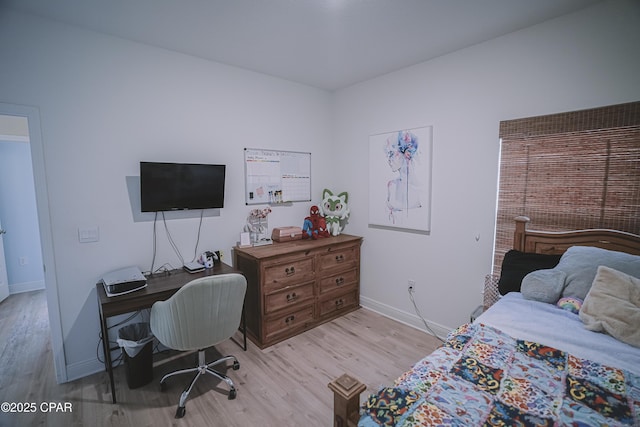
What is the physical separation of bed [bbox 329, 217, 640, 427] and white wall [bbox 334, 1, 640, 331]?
0.68 meters

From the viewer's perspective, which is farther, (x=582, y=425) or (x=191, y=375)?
(x=191, y=375)

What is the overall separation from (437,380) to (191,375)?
2052mm

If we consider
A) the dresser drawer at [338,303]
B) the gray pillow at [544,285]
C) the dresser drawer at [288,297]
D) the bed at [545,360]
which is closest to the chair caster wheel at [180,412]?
the dresser drawer at [288,297]

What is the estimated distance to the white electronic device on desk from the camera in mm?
2020

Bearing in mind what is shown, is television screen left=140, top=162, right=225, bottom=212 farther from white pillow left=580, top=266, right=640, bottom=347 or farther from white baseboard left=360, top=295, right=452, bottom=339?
white pillow left=580, top=266, right=640, bottom=347

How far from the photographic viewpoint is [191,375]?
7.73 feet

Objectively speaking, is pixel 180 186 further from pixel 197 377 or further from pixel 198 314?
pixel 197 377

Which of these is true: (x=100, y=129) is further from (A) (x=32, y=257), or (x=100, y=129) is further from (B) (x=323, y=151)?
(A) (x=32, y=257)

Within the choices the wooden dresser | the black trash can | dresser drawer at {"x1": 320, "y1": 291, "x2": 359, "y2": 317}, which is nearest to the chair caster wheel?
the black trash can

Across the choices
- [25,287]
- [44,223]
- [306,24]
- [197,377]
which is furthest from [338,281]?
[25,287]

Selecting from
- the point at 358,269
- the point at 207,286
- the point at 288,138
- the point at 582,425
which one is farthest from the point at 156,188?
the point at 582,425

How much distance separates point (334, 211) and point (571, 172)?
2272 mm

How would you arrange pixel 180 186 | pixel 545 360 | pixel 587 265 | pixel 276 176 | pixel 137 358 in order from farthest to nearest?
pixel 276 176
pixel 180 186
pixel 137 358
pixel 587 265
pixel 545 360

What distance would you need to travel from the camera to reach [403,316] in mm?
3176
